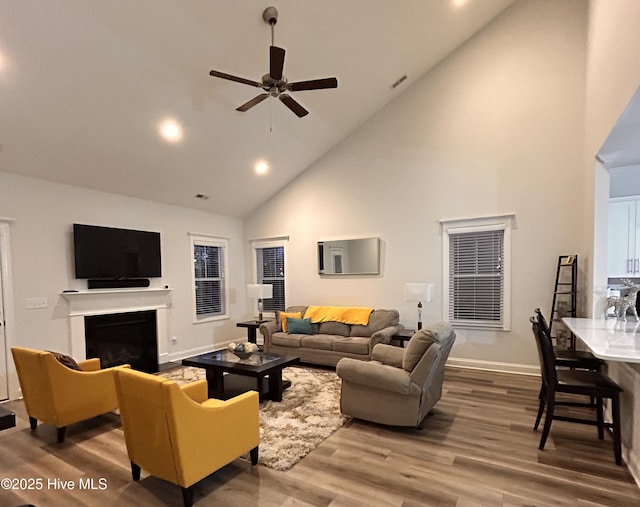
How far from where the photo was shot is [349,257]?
6.41m

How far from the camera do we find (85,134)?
13.8ft

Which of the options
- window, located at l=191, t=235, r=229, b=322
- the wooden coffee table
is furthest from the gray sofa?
window, located at l=191, t=235, r=229, b=322

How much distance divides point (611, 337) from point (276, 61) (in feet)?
11.8

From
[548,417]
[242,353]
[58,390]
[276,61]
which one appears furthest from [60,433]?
[548,417]

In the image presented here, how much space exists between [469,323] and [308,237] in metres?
3.30

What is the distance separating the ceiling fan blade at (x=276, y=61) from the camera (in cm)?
302

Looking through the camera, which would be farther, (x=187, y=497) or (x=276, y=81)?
(x=276, y=81)

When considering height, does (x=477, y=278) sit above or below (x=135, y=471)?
above

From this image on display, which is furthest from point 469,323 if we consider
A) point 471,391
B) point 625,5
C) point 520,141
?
point 625,5

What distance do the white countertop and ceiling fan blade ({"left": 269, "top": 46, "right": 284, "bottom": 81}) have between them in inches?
128

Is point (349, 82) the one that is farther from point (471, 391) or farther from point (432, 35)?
point (471, 391)

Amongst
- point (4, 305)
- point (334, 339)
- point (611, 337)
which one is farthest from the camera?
point (334, 339)

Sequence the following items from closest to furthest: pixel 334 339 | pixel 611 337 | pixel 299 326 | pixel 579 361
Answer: pixel 611 337
pixel 579 361
pixel 334 339
pixel 299 326

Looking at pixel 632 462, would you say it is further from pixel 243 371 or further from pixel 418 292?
pixel 243 371
